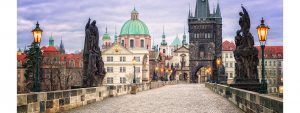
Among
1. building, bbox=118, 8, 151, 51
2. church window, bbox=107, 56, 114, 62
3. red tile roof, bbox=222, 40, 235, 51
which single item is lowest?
church window, bbox=107, 56, 114, 62

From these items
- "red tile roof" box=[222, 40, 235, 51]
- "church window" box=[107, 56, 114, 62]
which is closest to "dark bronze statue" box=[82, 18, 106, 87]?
"church window" box=[107, 56, 114, 62]

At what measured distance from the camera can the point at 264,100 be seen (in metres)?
10.2

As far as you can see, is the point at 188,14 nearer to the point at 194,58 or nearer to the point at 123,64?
the point at 194,58

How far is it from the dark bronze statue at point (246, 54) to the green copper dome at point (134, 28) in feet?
350

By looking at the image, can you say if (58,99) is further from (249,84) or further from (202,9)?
(202,9)

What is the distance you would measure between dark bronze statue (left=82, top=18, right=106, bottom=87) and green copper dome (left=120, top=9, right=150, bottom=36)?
4041 inches

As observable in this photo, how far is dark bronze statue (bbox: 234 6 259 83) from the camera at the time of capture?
17.9 m

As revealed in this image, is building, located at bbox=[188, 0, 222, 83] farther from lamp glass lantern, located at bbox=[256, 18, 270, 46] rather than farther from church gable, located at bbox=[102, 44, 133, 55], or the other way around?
lamp glass lantern, located at bbox=[256, 18, 270, 46]

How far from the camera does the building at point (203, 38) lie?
122438mm

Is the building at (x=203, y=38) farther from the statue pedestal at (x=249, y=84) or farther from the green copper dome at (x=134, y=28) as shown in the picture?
the statue pedestal at (x=249, y=84)

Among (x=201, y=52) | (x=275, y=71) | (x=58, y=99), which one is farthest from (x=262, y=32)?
(x=201, y=52)

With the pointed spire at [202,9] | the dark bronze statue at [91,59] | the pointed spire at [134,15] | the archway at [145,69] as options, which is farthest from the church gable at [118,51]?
the dark bronze statue at [91,59]

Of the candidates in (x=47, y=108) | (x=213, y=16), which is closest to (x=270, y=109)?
(x=47, y=108)

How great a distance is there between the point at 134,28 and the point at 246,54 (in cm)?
10868
